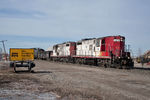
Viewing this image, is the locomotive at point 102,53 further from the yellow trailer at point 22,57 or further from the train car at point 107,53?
the yellow trailer at point 22,57

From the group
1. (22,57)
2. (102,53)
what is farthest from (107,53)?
(22,57)

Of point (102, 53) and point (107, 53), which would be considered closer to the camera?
point (107, 53)

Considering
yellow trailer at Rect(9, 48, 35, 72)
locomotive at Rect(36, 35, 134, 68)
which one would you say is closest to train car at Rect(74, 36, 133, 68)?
locomotive at Rect(36, 35, 134, 68)

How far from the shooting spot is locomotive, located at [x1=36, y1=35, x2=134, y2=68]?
21000 millimetres

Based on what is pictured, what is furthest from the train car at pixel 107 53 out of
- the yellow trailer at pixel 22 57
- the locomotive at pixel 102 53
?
the yellow trailer at pixel 22 57

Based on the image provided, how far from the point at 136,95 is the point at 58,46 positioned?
35.5m

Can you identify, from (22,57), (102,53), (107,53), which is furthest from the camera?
(102,53)

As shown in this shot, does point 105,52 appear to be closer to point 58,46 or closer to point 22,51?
point 22,51

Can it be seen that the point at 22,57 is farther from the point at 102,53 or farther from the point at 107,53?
the point at 102,53

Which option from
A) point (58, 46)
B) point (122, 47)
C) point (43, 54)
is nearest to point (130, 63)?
point (122, 47)

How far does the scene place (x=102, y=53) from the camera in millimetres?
23875

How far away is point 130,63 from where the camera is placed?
20.7m

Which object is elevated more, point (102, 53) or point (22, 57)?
point (102, 53)

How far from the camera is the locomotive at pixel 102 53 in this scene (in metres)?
21.0
